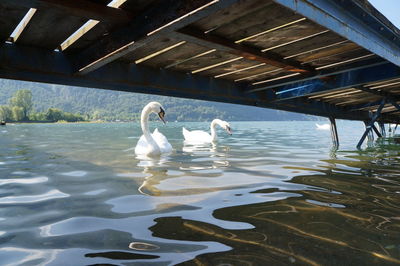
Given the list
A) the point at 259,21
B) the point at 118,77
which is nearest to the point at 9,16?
the point at 118,77

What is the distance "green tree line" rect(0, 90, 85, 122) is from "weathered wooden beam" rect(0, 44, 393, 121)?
130 metres

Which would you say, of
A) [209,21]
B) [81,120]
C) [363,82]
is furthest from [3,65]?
[81,120]

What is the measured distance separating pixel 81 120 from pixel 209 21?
568 ft

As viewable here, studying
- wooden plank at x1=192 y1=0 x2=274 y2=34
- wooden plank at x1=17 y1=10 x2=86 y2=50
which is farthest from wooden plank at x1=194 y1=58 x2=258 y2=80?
wooden plank at x1=17 y1=10 x2=86 y2=50

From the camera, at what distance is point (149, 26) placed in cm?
355

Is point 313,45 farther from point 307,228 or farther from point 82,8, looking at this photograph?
point 82,8

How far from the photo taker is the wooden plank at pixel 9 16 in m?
3.47

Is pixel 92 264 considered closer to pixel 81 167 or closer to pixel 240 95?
pixel 81 167

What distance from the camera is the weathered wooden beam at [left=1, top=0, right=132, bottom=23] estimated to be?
305 cm

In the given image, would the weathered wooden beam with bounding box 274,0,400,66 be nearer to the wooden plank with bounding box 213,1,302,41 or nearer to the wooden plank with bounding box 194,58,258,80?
the wooden plank with bounding box 213,1,302,41

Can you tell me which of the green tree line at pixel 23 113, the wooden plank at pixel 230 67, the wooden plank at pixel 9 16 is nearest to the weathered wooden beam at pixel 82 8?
the wooden plank at pixel 9 16

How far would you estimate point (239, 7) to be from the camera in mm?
3656

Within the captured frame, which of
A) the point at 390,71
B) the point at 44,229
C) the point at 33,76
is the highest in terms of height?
the point at 390,71

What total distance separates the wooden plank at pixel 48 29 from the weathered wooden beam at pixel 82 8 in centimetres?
49
